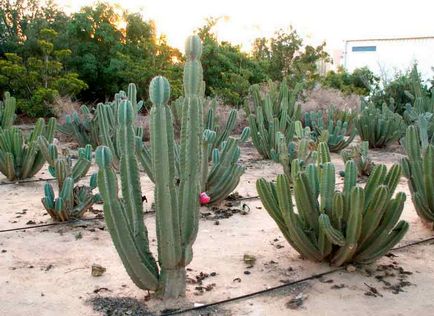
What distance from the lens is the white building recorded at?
1035 inches

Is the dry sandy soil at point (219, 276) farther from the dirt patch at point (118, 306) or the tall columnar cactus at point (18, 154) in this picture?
the tall columnar cactus at point (18, 154)

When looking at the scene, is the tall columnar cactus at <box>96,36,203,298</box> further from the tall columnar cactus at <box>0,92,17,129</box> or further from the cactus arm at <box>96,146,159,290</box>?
the tall columnar cactus at <box>0,92,17,129</box>

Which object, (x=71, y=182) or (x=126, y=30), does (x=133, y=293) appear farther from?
(x=126, y=30)

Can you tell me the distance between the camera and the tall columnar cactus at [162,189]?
2875 millimetres

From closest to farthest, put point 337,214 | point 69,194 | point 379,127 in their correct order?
point 337,214, point 69,194, point 379,127

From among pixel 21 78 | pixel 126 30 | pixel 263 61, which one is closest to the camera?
pixel 21 78

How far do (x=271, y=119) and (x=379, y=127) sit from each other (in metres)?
2.77

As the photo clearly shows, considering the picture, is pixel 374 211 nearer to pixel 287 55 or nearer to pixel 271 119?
pixel 271 119

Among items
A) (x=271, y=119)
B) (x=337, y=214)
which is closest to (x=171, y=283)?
(x=337, y=214)

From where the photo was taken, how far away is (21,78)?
1327 cm

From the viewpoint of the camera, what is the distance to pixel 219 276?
3.66 metres

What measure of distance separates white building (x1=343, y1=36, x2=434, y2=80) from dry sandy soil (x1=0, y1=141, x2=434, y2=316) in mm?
22320

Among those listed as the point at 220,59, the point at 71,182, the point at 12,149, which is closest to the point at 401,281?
the point at 71,182

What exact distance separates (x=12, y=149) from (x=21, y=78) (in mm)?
7465
